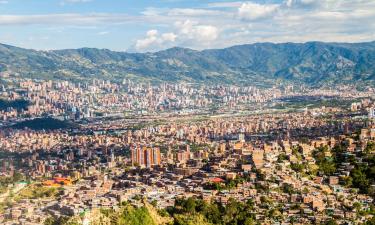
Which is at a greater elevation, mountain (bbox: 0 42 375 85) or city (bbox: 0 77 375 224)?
mountain (bbox: 0 42 375 85)

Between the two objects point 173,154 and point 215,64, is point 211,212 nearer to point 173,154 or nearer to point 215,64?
point 173,154

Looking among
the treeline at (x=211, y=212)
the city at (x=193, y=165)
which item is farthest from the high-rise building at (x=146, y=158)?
the treeline at (x=211, y=212)

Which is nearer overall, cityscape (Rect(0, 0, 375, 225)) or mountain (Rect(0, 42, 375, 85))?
cityscape (Rect(0, 0, 375, 225))

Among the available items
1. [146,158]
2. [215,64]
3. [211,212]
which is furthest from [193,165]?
[215,64]

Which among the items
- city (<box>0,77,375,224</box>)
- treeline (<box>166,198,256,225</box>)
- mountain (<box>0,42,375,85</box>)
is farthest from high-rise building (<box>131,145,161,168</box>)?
mountain (<box>0,42,375,85</box>)

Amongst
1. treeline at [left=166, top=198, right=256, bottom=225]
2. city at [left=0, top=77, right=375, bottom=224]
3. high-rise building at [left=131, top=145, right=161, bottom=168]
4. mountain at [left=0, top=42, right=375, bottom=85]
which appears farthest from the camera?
mountain at [left=0, top=42, right=375, bottom=85]

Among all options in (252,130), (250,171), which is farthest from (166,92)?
(250,171)

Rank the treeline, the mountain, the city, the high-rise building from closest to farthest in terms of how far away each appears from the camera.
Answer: the treeline < the city < the high-rise building < the mountain

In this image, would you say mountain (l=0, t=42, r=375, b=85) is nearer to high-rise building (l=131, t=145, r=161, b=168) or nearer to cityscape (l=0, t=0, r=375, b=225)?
cityscape (l=0, t=0, r=375, b=225)
